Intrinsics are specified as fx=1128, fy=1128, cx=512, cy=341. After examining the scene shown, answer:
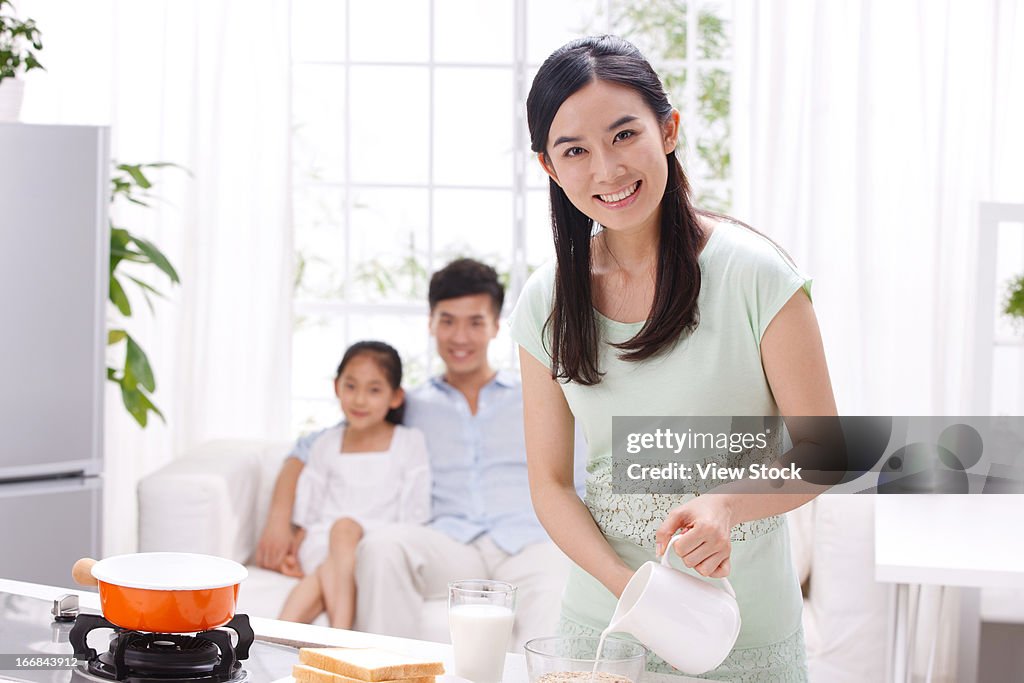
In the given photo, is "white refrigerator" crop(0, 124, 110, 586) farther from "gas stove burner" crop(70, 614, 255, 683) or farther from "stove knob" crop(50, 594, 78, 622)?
"gas stove burner" crop(70, 614, 255, 683)

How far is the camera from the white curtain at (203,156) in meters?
3.81

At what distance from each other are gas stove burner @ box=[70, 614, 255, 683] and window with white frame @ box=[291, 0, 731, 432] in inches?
110

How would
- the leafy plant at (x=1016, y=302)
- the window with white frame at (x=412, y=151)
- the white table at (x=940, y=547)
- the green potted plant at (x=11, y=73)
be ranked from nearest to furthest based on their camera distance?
the white table at (x=940, y=547), the green potted plant at (x=11, y=73), the leafy plant at (x=1016, y=302), the window with white frame at (x=412, y=151)

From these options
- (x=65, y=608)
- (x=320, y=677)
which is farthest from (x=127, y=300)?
(x=320, y=677)

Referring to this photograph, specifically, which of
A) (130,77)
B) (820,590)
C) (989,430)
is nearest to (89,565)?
(820,590)

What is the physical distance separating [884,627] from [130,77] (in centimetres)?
293

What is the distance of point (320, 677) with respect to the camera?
3.63 ft

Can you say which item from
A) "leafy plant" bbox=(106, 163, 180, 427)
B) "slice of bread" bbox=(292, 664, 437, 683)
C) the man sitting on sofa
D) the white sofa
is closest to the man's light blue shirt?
the man sitting on sofa

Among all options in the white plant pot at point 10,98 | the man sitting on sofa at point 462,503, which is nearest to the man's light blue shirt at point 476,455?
the man sitting on sofa at point 462,503

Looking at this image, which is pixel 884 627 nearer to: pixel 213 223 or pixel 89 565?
pixel 89 565

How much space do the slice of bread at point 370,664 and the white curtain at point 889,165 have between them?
2672 millimetres

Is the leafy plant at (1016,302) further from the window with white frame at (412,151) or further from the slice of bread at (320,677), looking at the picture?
the slice of bread at (320,677)

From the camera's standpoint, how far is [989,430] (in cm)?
321

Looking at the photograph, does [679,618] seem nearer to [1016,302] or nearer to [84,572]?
[84,572]
